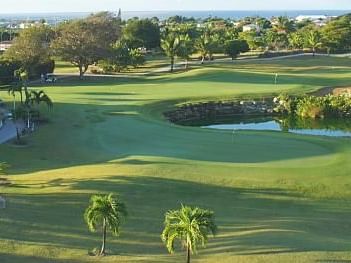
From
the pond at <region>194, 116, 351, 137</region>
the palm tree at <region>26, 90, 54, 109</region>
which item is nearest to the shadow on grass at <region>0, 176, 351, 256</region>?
the palm tree at <region>26, 90, 54, 109</region>

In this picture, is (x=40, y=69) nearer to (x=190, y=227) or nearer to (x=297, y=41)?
(x=297, y=41)

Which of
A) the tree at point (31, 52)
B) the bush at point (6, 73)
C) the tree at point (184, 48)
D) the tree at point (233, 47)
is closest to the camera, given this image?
the bush at point (6, 73)

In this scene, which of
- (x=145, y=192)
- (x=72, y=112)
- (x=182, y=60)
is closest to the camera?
(x=145, y=192)

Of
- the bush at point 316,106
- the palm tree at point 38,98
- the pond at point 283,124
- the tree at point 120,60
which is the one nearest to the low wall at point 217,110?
the pond at point 283,124

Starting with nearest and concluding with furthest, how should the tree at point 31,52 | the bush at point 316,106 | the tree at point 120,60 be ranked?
the bush at point 316,106, the tree at point 31,52, the tree at point 120,60

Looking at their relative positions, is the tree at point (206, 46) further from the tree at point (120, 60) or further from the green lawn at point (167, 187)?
the green lawn at point (167, 187)

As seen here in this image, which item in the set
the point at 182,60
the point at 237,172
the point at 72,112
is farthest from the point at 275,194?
the point at 182,60

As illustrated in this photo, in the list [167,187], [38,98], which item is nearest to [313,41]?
[38,98]

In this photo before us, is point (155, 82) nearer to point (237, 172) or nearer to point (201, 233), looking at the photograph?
point (237, 172)
